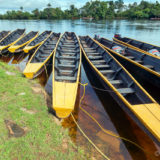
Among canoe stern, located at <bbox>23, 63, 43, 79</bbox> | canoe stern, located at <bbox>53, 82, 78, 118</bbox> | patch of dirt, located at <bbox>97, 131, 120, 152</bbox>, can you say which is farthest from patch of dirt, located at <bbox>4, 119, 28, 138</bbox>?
canoe stern, located at <bbox>23, 63, 43, 79</bbox>

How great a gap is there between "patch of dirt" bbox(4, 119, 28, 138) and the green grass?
92mm

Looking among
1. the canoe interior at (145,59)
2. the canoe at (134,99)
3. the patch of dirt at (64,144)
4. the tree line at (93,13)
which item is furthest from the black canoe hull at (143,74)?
the tree line at (93,13)

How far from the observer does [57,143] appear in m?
3.74

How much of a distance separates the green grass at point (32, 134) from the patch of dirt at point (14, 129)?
0.09 metres

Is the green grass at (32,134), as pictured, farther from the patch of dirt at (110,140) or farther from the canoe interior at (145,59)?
the canoe interior at (145,59)

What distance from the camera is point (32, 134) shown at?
3.78m

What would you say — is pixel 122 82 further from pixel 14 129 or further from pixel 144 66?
pixel 14 129

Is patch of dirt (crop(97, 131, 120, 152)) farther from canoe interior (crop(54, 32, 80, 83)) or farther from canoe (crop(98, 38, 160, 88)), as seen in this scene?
canoe (crop(98, 38, 160, 88))

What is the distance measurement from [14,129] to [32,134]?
63 cm

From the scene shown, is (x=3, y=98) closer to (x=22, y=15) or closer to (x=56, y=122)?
(x=56, y=122)

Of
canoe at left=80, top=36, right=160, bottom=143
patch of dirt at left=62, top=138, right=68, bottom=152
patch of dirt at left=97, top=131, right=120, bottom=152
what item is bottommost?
patch of dirt at left=97, top=131, right=120, bottom=152

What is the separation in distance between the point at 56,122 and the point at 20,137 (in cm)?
142

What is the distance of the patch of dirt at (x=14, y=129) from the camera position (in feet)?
12.1

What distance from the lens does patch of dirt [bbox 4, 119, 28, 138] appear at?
12.1ft
